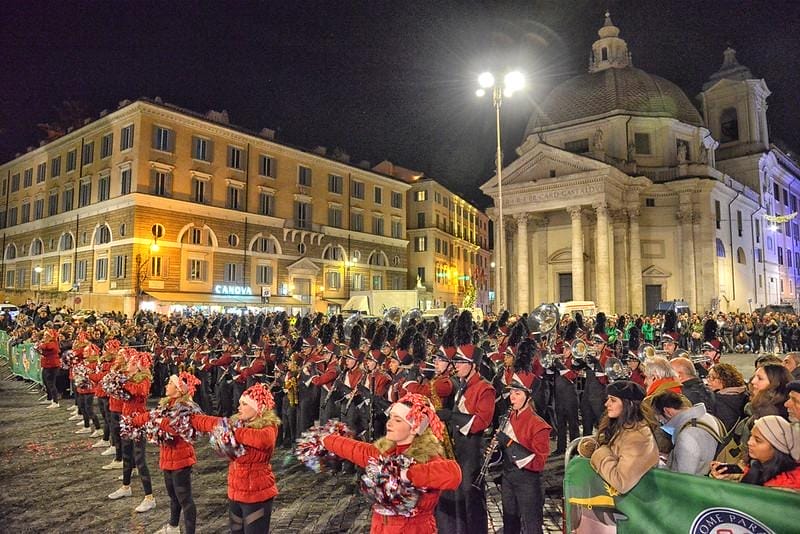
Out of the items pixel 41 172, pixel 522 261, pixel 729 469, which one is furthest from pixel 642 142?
pixel 41 172

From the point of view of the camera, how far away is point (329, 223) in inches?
2088

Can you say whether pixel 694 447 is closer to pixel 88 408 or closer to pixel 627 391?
pixel 627 391

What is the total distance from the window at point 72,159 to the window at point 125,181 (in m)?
8.75

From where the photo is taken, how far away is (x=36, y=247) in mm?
49562

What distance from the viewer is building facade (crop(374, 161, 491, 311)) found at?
65062 mm

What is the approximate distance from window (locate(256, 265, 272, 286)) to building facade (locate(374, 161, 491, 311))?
1943cm

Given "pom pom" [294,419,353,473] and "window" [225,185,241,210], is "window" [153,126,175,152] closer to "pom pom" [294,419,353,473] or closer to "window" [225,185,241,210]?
"window" [225,185,241,210]

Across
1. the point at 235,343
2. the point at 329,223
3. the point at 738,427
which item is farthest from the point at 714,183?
the point at 738,427

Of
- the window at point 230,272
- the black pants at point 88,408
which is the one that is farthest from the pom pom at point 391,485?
the window at point 230,272

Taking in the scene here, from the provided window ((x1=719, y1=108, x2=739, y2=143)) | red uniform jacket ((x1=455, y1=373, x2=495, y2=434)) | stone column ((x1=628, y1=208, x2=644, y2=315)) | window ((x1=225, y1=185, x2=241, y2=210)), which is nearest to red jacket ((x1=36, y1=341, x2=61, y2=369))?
red uniform jacket ((x1=455, y1=373, x2=495, y2=434))

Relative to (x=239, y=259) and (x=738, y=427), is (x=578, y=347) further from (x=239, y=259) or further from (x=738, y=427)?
(x=239, y=259)

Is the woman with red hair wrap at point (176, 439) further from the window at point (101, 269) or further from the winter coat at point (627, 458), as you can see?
the window at point (101, 269)

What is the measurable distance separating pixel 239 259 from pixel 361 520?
4020 cm

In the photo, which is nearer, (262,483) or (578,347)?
(262,483)
